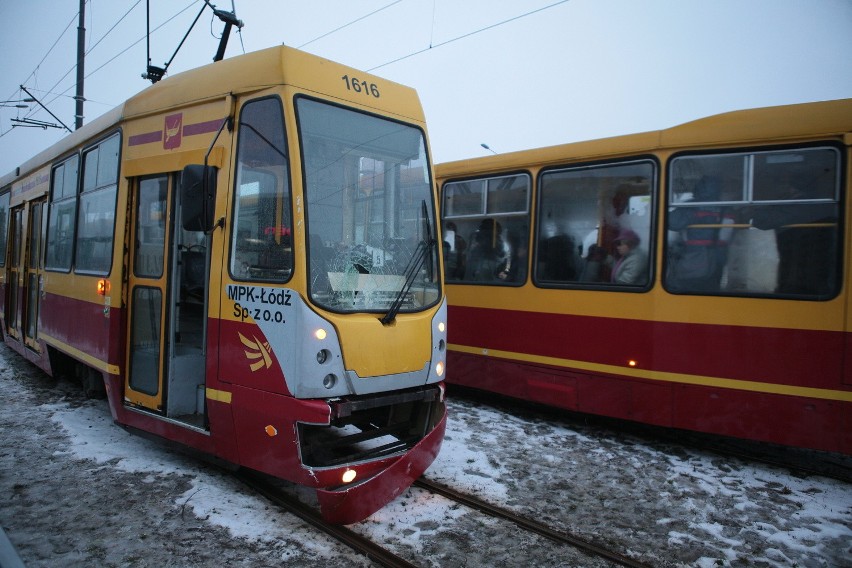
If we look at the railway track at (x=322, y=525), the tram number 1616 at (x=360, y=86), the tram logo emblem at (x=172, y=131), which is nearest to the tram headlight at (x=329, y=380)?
the railway track at (x=322, y=525)

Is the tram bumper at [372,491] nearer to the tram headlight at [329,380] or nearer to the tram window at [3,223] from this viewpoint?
the tram headlight at [329,380]

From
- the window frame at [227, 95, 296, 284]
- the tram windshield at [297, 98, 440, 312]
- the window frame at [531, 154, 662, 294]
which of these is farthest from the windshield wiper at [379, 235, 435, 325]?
the window frame at [531, 154, 662, 294]

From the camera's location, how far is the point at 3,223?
396 inches

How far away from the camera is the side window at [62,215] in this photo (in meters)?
6.50

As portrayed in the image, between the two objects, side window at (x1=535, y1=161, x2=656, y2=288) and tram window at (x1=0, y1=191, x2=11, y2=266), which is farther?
tram window at (x1=0, y1=191, x2=11, y2=266)

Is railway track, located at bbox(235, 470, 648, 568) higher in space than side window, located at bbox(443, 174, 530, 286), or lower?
lower

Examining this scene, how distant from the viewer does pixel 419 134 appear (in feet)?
16.0

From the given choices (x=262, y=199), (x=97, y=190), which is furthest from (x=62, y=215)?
(x=262, y=199)

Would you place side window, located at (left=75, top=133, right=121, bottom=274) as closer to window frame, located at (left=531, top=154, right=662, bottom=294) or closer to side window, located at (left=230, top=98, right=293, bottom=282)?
side window, located at (left=230, top=98, right=293, bottom=282)

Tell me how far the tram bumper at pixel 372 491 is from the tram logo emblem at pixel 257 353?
A: 96cm

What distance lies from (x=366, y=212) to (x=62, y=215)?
4.74m

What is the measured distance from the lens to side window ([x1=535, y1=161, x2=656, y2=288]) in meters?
5.98

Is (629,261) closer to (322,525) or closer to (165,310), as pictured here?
(322,525)

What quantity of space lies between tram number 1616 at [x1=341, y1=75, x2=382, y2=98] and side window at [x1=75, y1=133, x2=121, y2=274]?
2.58 m
